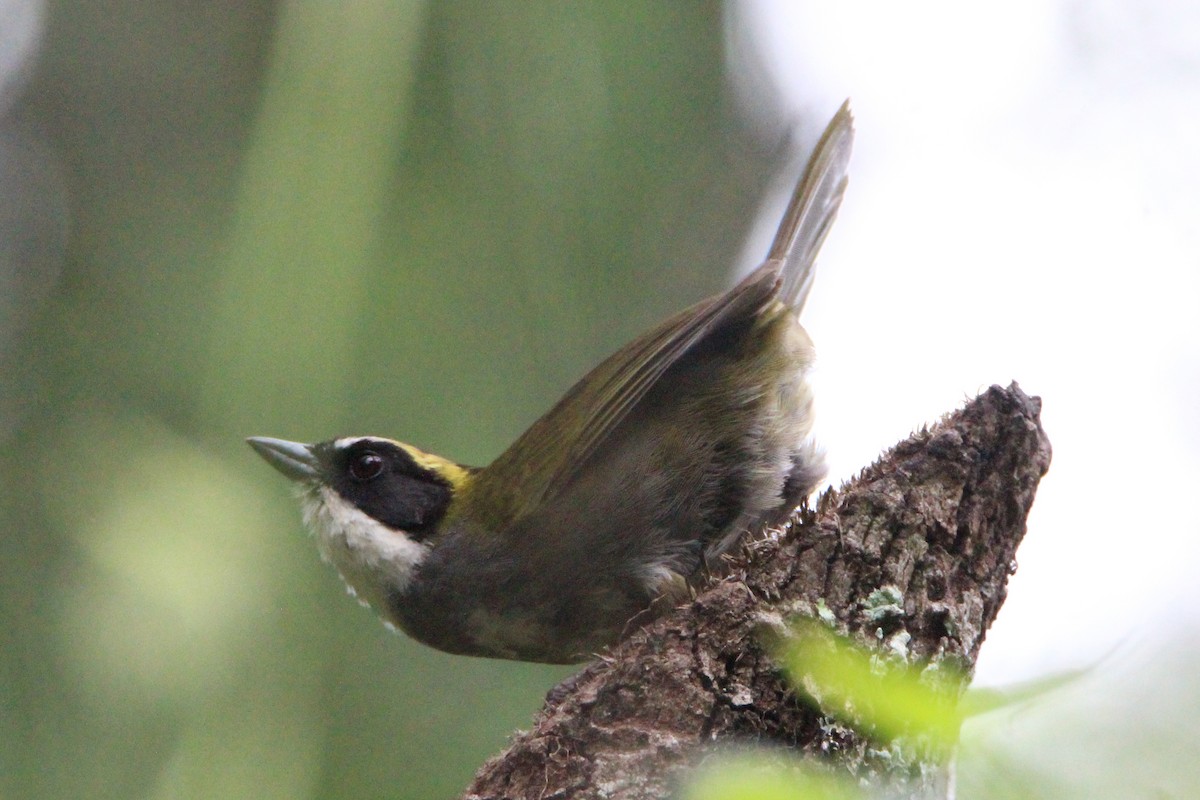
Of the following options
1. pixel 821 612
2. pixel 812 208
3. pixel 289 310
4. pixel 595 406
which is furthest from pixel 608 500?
pixel 812 208

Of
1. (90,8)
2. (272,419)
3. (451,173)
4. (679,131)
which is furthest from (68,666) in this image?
(90,8)

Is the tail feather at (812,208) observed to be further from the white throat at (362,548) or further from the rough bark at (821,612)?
the rough bark at (821,612)

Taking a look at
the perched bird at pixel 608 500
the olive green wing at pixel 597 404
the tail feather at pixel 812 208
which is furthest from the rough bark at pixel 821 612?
the tail feather at pixel 812 208

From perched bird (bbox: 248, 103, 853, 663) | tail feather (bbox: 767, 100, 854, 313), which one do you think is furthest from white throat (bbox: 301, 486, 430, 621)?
tail feather (bbox: 767, 100, 854, 313)

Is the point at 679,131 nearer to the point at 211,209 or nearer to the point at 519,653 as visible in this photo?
the point at 211,209

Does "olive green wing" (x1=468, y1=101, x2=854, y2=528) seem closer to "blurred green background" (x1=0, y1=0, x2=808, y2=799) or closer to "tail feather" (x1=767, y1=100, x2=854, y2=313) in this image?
"tail feather" (x1=767, y1=100, x2=854, y2=313)

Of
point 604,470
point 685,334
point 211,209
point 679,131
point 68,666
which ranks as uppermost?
point 679,131
